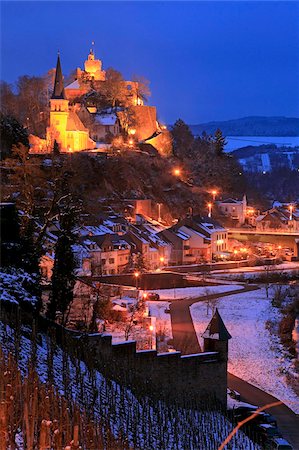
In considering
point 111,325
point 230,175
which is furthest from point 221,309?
point 230,175

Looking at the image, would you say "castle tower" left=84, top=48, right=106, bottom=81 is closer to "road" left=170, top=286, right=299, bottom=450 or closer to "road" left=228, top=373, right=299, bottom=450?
"road" left=170, top=286, right=299, bottom=450

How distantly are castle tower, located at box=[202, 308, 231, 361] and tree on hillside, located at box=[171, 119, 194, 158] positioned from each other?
44.9 m

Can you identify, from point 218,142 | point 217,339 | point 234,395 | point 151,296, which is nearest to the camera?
point 217,339

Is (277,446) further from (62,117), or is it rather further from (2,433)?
(62,117)

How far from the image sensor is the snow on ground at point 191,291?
97.2 feet

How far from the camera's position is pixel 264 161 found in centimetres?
10688

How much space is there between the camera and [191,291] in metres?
30.7

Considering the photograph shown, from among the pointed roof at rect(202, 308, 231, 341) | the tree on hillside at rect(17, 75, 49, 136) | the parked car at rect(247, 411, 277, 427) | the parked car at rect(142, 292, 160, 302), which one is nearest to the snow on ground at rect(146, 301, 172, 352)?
the parked car at rect(142, 292, 160, 302)

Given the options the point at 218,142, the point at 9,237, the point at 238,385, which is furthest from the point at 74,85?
the point at 9,237

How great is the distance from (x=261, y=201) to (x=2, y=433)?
185 feet

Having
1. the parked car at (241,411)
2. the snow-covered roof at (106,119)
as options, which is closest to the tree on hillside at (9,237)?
the parked car at (241,411)

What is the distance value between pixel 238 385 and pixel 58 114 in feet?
107

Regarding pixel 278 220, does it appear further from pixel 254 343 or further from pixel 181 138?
pixel 254 343

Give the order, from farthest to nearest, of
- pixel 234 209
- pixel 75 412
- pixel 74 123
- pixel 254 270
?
pixel 234 209, pixel 74 123, pixel 254 270, pixel 75 412
